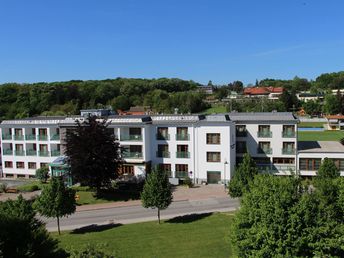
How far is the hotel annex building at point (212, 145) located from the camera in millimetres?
45562

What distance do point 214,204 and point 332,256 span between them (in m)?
20.5

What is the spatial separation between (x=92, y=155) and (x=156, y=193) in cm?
1176

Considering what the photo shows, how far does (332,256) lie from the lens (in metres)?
16.5

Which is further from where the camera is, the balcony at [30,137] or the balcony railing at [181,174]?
the balcony at [30,137]

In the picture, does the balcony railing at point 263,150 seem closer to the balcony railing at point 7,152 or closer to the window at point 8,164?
the balcony railing at point 7,152

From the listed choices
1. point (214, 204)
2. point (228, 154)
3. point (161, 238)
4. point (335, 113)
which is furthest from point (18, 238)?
point (335, 113)

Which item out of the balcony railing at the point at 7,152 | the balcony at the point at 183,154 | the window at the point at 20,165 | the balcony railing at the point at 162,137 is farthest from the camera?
the balcony railing at the point at 7,152

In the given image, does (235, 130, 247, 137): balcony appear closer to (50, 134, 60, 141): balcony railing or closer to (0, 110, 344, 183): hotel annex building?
(0, 110, 344, 183): hotel annex building

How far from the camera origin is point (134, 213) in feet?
114

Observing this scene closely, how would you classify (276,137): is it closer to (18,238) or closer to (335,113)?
(18,238)

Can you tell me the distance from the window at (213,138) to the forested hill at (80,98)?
250 feet

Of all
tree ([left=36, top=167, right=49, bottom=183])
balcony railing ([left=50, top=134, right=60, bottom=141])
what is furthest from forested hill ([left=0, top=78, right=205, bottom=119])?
tree ([left=36, top=167, right=49, bottom=183])

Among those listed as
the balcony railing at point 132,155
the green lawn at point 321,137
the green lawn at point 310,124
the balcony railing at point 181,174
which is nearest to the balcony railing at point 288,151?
the balcony railing at point 181,174

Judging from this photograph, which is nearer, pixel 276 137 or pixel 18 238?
pixel 18 238
